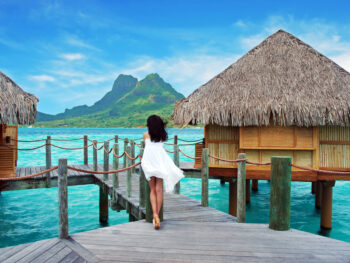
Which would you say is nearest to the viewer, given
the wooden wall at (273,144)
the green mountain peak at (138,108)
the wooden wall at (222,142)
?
the wooden wall at (273,144)

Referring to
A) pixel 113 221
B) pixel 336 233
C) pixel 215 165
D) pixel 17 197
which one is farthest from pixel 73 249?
pixel 17 197

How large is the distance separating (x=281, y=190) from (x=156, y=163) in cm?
198

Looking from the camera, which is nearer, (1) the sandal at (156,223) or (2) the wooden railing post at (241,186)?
(1) the sandal at (156,223)

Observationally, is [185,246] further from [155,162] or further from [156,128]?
[156,128]

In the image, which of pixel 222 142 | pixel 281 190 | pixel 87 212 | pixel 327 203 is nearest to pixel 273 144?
pixel 222 142

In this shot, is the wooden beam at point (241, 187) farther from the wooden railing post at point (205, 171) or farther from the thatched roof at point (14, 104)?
the thatched roof at point (14, 104)

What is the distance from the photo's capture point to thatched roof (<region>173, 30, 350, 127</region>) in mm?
9141

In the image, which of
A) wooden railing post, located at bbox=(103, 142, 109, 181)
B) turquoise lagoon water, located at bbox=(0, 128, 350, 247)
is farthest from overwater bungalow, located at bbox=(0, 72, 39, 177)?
wooden railing post, located at bbox=(103, 142, 109, 181)

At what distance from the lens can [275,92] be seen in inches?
383

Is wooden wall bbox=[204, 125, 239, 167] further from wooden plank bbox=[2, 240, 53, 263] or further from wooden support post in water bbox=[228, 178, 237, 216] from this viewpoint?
wooden plank bbox=[2, 240, 53, 263]

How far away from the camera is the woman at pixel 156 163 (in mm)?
4387

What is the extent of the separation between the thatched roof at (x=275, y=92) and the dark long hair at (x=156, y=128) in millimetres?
5408

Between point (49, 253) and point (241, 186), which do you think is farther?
point (241, 186)

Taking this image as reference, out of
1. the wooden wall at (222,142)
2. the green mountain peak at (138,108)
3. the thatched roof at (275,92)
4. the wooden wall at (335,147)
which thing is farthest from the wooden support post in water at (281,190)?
the green mountain peak at (138,108)
